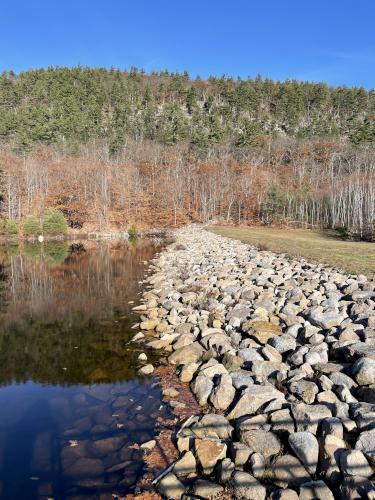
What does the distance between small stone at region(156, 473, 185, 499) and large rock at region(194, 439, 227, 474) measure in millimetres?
467

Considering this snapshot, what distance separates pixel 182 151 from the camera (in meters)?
82.4

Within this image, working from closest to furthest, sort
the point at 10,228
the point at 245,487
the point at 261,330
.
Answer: the point at 245,487
the point at 261,330
the point at 10,228

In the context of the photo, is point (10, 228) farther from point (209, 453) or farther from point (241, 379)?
point (209, 453)

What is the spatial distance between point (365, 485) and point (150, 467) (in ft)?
9.58

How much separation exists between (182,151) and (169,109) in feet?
119

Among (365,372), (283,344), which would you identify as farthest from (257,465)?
(283,344)

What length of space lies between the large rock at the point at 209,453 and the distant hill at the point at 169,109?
256 ft

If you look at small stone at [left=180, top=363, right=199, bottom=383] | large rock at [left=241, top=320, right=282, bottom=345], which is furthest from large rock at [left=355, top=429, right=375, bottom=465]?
large rock at [left=241, top=320, right=282, bottom=345]

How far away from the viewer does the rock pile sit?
Answer: 502 cm

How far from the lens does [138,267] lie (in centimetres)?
2534

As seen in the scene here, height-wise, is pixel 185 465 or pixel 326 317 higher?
pixel 326 317

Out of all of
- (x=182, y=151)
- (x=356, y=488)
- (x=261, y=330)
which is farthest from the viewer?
(x=182, y=151)

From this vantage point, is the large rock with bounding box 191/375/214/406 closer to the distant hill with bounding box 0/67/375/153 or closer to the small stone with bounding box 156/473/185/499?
the small stone with bounding box 156/473/185/499

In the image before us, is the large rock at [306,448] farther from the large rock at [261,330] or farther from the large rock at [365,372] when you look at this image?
the large rock at [261,330]
